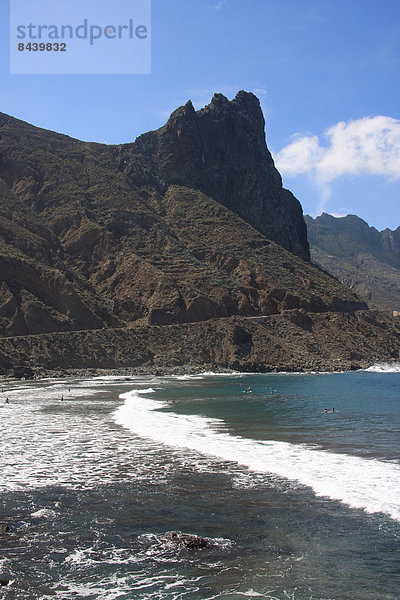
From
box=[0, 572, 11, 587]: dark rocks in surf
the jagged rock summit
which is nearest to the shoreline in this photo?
the jagged rock summit

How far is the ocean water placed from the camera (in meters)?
10.0

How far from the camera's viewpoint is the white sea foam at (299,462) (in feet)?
49.9

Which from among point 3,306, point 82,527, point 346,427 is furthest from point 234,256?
point 82,527

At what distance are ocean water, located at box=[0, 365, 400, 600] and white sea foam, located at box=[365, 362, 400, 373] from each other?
195 ft

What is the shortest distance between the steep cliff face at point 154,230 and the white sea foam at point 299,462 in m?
53.3

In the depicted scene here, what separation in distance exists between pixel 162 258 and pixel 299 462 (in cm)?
8873

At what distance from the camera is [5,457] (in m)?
21.0

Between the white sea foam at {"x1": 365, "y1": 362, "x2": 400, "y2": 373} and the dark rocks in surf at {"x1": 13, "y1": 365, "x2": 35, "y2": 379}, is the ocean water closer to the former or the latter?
the dark rocks in surf at {"x1": 13, "y1": 365, "x2": 35, "y2": 379}

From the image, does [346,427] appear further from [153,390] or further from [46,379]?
[46,379]

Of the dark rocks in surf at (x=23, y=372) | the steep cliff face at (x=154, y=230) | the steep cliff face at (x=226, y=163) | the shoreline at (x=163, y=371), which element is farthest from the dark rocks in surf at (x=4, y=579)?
the steep cliff face at (x=226, y=163)

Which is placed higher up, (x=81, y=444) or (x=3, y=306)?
(x=3, y=306)

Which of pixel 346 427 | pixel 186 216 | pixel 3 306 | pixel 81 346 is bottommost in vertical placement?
pixel 346 427

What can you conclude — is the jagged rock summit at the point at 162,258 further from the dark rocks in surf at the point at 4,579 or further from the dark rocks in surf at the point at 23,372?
the dark rocks in surf at the point at 4,579

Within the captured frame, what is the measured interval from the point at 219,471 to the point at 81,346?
62416 mm
